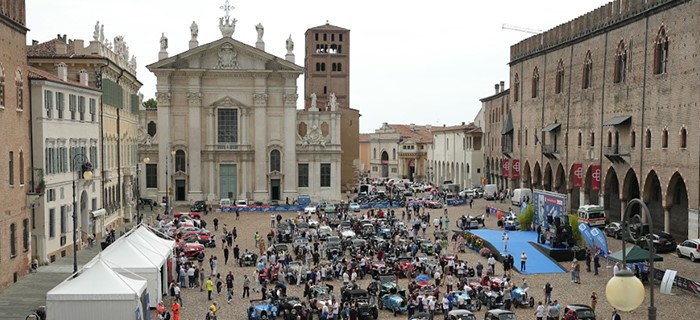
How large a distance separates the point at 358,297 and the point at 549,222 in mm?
18692

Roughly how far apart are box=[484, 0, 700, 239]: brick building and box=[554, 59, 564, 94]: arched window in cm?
9

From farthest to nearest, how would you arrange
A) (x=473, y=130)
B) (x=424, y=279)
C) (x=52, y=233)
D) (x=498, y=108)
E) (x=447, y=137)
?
1. (x=447, y=137)
2. (x=473, y=130)
3. (x=498, y=108)
4. (x=52, y=233)
5. (x=424, y=279)

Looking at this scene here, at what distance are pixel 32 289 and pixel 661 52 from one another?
36.1m

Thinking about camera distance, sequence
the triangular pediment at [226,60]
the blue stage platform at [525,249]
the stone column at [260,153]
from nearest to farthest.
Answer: the blue stage platform at [525,249] < the triangular pediment at [226,60] < the stone column at [260,153]

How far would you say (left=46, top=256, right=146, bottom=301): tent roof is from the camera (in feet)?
79.9

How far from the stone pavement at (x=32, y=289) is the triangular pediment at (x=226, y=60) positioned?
33.7 metres

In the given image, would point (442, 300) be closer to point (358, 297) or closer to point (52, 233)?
point (358, 297)

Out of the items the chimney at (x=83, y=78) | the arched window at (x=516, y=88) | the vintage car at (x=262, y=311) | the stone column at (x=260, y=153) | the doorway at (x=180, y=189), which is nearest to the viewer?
the vintage car at (x=262, y=311)

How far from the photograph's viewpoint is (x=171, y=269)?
3400cm

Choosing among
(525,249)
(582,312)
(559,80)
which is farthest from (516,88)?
(582,312)

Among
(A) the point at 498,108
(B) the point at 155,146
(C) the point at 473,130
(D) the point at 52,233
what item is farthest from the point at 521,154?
(D) the point at 52,233

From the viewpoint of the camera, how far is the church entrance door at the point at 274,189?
74.0 metres

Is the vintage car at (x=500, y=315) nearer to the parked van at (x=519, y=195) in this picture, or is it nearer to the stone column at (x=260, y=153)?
the parked van at (x=519, y=195)

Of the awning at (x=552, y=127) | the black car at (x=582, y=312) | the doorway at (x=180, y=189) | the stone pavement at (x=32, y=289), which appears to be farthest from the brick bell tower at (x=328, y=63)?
the black car at (x=582, y=312)
